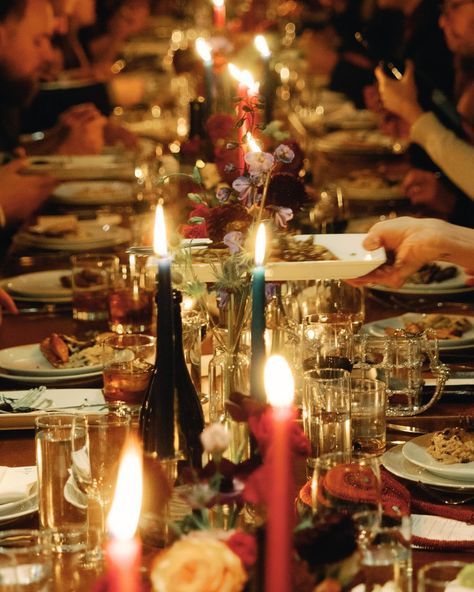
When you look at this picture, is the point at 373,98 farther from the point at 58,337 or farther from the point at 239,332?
the point at 239,332

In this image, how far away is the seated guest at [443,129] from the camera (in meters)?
3.53

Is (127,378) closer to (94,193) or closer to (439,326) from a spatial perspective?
(439,326)

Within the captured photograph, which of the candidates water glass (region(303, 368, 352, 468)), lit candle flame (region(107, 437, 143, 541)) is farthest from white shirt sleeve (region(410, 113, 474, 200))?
lit candle flame (region(107, 437, 143, 541))

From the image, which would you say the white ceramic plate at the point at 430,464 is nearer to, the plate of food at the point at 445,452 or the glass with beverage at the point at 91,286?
the plate of food at the point at 445,452

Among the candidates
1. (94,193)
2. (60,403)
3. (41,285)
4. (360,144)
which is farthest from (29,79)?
(60,403)

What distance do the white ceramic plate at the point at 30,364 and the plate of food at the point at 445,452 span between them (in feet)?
2.28

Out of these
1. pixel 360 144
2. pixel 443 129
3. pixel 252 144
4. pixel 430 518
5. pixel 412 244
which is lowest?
pixel 430 518

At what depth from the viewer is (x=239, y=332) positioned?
1.63 m

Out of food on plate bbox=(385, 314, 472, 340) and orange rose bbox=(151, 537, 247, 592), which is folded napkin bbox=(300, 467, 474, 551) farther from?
food on plate bbox=(385, 314, 472, 340)

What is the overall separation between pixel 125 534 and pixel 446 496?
0.67m

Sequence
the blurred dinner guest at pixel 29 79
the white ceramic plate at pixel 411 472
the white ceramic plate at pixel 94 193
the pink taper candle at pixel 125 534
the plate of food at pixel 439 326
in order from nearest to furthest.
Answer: the pink taper candle at pixel 125 534 → the white ceramic plate at pixel 411 472 → the plate of food at pixel 439 326 → the white ceramic plate at pixel 94 193 → the blurred dinner guest at pixel 29 79

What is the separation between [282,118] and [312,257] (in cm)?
298

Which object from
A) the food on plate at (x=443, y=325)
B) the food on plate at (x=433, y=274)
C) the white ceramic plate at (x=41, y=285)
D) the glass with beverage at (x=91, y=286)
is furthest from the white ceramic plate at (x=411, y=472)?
the white ceramic plate at (x=41, y=285)

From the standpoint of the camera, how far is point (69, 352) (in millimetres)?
2172
